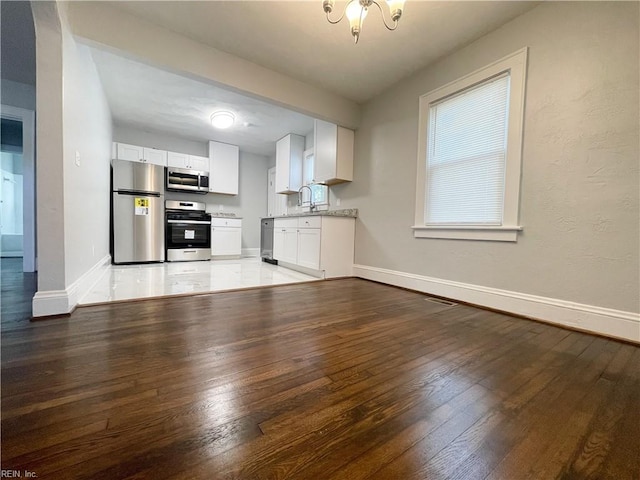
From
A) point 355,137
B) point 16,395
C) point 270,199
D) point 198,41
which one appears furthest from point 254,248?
point 16,395

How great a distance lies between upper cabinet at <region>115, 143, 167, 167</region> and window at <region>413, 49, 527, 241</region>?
184 inches

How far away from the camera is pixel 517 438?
2.77ft

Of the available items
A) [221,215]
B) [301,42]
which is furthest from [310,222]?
[221,215]

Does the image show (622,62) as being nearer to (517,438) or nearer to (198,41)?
(517,438)

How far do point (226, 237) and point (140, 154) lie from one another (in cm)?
215

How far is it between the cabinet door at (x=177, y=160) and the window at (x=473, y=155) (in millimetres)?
4487

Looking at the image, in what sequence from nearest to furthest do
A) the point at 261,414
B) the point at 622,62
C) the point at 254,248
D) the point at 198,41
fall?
the point at 261,414
the point at 622,62
the point at 198,41
the point at 254,248

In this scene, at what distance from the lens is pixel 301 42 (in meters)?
2.51

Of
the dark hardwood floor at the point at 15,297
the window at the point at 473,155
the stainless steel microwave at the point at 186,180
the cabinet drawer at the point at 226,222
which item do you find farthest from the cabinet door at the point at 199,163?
the window at the point at 473,155

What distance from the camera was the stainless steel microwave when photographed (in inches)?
194

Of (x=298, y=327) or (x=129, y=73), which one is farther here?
(x=129, y=73)

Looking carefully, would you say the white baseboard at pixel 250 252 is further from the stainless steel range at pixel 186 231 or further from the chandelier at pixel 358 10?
the chandelier at pixel 358 10

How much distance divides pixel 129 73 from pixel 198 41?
127 centimetres

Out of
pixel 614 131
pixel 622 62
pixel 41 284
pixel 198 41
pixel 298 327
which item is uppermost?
pixel 198 41
